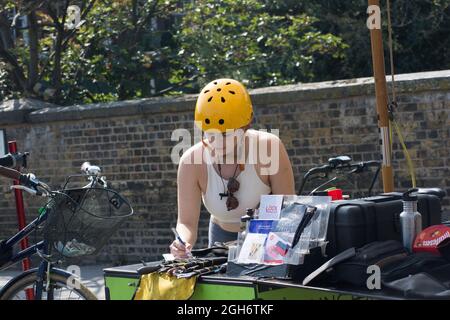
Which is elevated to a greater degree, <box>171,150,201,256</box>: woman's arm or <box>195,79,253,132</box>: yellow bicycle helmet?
<box>195,79,253,132</box>: yellow bicycle helmet

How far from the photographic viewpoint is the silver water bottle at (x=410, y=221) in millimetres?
3549

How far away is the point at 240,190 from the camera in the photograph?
177 inches

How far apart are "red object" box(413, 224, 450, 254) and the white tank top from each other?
1144 millimetres

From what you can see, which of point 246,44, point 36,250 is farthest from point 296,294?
point 246,44

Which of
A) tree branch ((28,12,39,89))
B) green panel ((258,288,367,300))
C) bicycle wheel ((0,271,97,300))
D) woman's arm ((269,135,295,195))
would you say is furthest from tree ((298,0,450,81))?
green panel ((258,288,367,300))

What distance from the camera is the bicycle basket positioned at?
14.7 feet

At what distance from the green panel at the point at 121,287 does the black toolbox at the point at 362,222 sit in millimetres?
905

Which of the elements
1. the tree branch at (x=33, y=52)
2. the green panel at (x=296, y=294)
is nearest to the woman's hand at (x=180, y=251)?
the green panel at (x=296, y=294)

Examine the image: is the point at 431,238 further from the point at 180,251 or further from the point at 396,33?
the point at 396,33

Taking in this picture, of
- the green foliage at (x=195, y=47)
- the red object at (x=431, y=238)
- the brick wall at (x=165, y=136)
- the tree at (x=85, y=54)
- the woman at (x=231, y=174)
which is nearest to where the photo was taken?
the red object at (x=431, y=238)

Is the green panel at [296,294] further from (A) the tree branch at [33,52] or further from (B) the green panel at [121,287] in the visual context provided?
(A) the tree branch at [33,52]

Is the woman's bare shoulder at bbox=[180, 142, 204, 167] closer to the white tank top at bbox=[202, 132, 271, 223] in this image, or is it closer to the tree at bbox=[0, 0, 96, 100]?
the white tank top at bbox=[202, 132, 271, 223]

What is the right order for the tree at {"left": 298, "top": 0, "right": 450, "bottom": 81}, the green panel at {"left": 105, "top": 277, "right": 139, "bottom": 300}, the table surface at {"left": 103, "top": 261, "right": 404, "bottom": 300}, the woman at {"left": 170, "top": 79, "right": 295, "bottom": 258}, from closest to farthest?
the table surface at {"left": 103, "top": 261, "right": 404, "bottom": 300} → the green panel at {"left": 105, "top": 277, "right": 139, "bottom": 300} → the woman at {"left": 170, "top": 79, "right": 295, "bottom": 258} → the tree at {"left": 298, "top": 0, "right": 450, "bottom": 81}

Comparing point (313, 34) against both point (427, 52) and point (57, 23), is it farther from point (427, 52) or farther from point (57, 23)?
point (57, 23)
